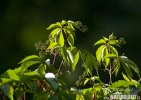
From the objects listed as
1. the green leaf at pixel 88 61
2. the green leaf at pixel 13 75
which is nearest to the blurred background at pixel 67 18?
the green leaf at pixel 88 61

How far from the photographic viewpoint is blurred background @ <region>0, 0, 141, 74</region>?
5.77 metres

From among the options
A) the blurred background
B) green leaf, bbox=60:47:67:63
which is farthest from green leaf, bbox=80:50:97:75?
the blurred background

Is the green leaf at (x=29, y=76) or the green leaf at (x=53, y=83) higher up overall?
the green leaf at (x=29, y=76)

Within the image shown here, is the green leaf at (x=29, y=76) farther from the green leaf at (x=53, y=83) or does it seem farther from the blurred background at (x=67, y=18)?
the blurred background at (x=67, y=18)

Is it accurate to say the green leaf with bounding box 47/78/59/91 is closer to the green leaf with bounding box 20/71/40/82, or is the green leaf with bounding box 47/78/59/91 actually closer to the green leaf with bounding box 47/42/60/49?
the green leaf with bounding box 20/71/40/82

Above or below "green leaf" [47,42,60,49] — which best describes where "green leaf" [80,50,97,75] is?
below

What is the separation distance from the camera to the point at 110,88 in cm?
160

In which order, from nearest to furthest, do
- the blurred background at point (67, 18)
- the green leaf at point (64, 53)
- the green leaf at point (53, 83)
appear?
1. the green leaf at point (53, 83)
2. the green leaf at point (64, 53)
3. the blurred background at point (67, 18)

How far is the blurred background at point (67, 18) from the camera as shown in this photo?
227 inches

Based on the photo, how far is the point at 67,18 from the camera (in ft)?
20.1

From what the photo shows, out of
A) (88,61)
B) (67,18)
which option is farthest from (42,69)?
(67,18)

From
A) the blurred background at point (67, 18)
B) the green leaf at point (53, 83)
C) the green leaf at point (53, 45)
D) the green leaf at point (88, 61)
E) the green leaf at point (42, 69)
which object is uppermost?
the blurred background at point (67, 18)

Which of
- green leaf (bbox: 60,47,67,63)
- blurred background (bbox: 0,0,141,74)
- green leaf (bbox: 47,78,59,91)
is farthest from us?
blurred background (bbox: 0,0,141,74)

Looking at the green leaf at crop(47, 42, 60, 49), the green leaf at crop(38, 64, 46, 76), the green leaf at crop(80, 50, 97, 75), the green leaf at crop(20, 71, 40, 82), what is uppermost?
the green leaf at crop(47, 42, 60, 49)
